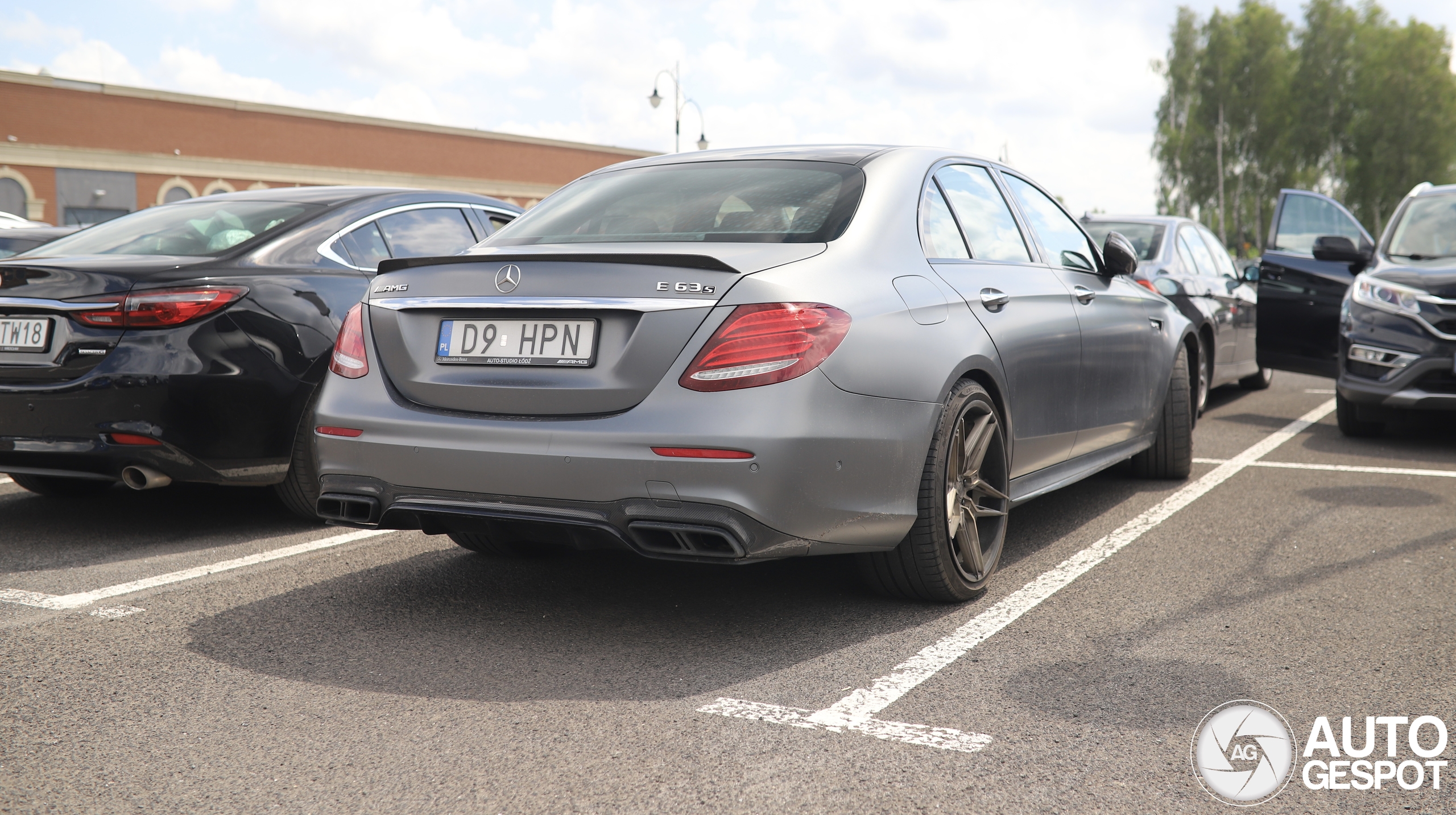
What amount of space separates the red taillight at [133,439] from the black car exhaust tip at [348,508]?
1.37 meters

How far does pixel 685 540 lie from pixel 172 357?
2528 millimetres

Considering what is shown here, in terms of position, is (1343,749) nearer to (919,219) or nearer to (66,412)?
(919,219)

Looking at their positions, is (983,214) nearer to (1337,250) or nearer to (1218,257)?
(1337,250)

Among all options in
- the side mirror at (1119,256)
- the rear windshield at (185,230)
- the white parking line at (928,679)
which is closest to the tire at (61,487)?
A: the rear windshield at (185,230)

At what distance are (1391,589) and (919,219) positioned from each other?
2097 millimetres

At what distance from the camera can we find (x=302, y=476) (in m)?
4.93

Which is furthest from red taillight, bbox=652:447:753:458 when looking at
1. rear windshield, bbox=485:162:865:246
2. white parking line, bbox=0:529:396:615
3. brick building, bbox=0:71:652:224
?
brick building, bbox=0:71:652:224

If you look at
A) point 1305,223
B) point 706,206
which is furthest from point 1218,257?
point 706,206

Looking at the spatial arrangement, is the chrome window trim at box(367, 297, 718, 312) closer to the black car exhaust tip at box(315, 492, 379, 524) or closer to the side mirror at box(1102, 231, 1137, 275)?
the black car exhaust tip at box(315, 492, 379, 524)

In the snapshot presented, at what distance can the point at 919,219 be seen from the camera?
390 cm

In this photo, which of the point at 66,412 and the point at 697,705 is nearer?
the point at 697,705

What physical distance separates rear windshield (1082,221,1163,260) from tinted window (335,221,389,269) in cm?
514

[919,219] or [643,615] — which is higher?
[919,219]

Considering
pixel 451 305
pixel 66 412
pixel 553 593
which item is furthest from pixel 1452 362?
pixel 66 412
